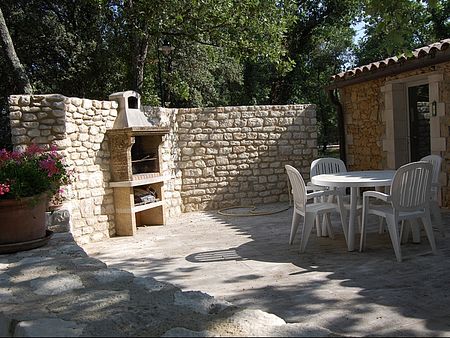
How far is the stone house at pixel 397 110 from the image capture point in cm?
636

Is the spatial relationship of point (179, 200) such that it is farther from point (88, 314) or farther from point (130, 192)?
point (88, 314)

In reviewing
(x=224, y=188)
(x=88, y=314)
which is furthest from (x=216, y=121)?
(x=88, y=314)

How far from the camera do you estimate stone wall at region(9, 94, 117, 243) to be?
17.5 feet

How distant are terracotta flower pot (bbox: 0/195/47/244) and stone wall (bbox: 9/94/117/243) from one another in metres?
1.55

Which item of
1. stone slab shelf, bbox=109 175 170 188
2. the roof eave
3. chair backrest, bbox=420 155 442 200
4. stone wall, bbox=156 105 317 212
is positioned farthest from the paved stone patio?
the roof eave

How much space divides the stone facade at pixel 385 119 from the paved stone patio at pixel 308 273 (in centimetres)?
115

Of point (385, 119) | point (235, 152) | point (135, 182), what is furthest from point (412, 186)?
point (235, 152)

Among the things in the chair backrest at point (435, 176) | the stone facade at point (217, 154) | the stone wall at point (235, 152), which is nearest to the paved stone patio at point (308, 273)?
the chair backrest at point (435, 176)

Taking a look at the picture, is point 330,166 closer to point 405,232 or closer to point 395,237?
point 405,232

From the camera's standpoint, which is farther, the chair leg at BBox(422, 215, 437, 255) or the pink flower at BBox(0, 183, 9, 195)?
the chair leg at BBox(422, 215, 437, 255)

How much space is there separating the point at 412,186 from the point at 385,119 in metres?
3.55

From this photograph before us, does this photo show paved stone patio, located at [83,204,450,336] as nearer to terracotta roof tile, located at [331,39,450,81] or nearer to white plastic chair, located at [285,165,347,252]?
white plastic chair, located at [285,165,347,252]

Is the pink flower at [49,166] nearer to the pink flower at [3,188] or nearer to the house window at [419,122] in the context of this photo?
the pink flower at [3,188]

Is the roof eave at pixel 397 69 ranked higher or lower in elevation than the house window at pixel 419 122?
higher
